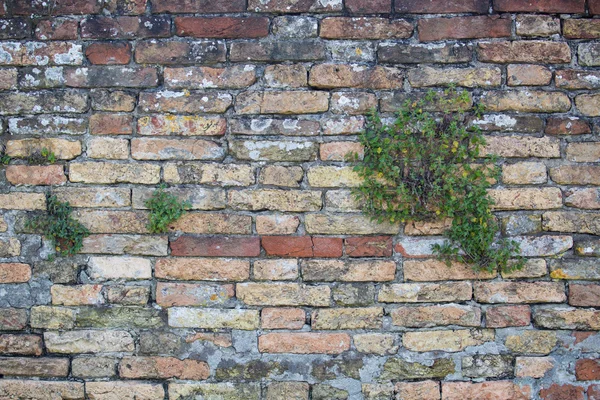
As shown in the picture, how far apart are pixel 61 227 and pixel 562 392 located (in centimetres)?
214

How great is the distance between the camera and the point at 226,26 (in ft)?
6.25

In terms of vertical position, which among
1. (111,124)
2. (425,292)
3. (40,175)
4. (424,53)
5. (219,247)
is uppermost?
(424,53)

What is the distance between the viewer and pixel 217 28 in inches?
75.0

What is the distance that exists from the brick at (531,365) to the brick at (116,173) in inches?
65.2

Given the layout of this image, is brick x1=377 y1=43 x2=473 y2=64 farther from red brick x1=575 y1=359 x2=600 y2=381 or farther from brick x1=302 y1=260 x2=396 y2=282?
red brick x1=575 y1=359 x2=600 y2=381

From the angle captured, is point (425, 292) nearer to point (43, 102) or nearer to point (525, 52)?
point (525, 52)

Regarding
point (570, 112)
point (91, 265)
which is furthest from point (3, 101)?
point (570, 112)

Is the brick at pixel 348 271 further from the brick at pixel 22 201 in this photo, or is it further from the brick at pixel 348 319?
the brick at pixel 22 201

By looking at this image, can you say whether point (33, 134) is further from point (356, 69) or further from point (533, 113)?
point (533, 113)

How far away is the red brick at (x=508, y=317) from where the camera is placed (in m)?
1.89

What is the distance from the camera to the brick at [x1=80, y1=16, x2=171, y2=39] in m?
1.92

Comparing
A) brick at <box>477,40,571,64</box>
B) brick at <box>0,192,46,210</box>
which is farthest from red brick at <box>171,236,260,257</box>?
brick at <box>477,40,571,64</box>

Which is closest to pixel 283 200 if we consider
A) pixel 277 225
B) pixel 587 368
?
pixel 277 225

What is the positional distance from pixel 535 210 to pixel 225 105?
1.33 m
